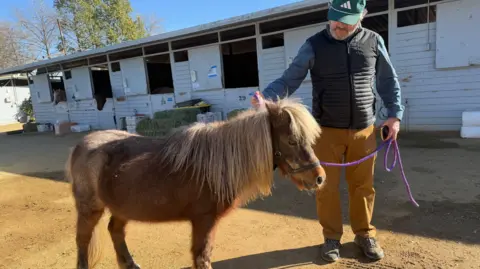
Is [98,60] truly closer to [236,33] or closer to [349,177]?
[236,33]

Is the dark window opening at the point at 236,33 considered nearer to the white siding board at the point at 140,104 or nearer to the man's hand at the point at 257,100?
the white siding board at the point at 140,104

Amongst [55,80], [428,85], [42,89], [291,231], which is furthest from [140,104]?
[291,231]

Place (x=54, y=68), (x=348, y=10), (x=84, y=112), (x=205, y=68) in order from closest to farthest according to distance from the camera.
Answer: (x=348, y=10), (x=205, y=68), (x=84, y=112), (x=54, y=68)

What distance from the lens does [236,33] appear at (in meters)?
9.07

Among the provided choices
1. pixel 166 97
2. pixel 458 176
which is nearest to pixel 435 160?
pixel 458 176

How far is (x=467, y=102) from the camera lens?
20.4ft

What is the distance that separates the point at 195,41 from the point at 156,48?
1811 millimetres

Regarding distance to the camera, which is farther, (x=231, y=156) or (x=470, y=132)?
(x=470, y=132)

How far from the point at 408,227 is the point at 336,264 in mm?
938

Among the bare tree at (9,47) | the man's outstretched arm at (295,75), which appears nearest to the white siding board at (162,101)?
the man's outstretched arm at (295,75)

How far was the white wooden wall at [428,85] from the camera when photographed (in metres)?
6.21

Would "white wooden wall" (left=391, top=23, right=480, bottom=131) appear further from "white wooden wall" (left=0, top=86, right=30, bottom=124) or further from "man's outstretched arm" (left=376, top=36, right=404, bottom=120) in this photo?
"white wooden wall" (left=0, top=86, right=30, bottom=124)

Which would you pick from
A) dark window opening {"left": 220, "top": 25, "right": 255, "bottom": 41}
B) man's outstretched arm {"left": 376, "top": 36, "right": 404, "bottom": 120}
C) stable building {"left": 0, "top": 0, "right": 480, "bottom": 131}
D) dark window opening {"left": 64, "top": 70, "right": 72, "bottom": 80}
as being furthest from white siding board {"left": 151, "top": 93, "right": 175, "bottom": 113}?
man's outstretched arm {"left": 376, "top": 36, "right": 404, "bottom": 120}

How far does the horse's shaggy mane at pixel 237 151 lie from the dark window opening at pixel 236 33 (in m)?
7.43
